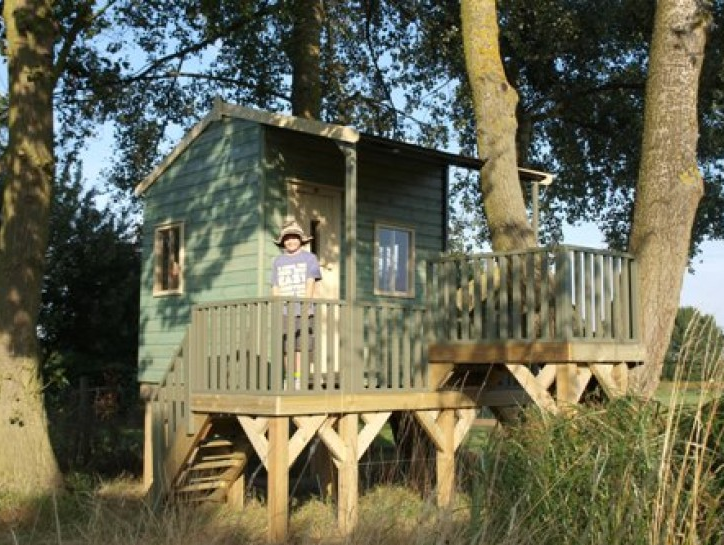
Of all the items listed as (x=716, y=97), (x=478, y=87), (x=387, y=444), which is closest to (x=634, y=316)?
(x=478, y=87)

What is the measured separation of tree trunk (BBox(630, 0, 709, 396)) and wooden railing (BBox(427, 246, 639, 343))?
22cm

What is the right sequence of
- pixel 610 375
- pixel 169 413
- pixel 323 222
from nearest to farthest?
pixel 610 375 < pixel 169 413 < pixel 323 222

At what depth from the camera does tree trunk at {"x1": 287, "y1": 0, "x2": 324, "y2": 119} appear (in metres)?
16.3

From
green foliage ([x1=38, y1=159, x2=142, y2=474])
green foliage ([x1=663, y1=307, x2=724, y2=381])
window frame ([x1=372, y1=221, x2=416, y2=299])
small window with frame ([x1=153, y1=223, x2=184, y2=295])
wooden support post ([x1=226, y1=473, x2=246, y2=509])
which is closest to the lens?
green foliage ([x1=663, y1=307, x2=724, y2=381])

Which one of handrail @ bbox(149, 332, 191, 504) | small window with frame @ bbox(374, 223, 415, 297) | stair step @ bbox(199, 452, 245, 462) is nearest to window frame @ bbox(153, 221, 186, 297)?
small window with frame @ bbox(374, 223, 415, 297)

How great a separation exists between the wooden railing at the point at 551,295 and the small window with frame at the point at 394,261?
2.74 meters

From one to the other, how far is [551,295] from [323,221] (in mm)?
3923

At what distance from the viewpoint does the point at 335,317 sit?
10.3m

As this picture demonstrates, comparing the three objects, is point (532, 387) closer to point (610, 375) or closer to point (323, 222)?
point (610, 375)

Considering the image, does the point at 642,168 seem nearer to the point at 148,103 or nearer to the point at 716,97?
the point at 716,97

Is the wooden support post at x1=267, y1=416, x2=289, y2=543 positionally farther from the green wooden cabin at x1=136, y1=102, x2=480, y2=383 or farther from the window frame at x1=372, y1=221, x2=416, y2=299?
the window frame at x1=372, y1=221, x2=416, y2=299

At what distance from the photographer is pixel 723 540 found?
15.6ft

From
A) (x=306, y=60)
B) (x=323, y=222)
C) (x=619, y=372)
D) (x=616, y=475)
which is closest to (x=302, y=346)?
(x=619, y=372)

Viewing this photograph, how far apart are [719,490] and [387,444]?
46.9ft
